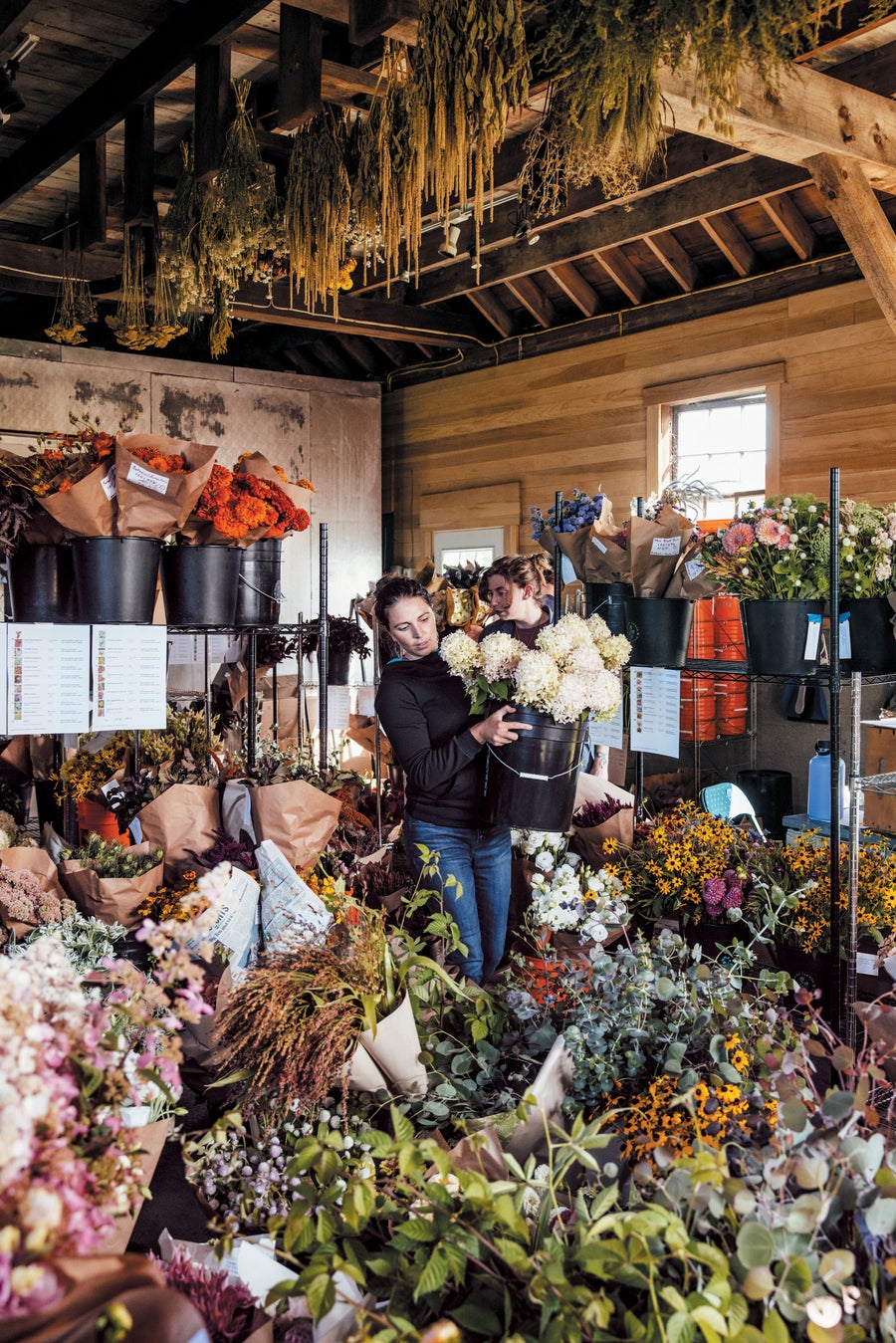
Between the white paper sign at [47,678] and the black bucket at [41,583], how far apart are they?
114mm

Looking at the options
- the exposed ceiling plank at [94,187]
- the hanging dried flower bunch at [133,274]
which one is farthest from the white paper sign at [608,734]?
the exposed ceiling plank at [94,187]

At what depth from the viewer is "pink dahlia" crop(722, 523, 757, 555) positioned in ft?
10.00

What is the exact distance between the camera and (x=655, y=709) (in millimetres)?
3410

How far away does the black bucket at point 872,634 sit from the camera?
9.68 feet

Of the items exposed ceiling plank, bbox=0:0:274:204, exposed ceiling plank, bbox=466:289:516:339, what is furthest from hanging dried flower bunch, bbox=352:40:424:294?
exposed ceiling plank, bbox=466:289:516:339

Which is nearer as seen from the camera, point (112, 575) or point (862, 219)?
point (112, 575)

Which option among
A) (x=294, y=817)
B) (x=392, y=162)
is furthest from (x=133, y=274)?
(x=294, y=817)

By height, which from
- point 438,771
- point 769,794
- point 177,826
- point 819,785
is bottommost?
point 769,794

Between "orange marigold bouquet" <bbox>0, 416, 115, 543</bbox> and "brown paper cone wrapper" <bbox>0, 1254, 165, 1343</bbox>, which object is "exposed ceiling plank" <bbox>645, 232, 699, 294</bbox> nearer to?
"orange marigold bouquet" <bbox>0, 416, 115, 543</bbox>

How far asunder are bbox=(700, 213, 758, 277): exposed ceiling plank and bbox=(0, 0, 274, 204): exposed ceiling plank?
326 cm

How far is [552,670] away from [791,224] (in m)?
4.32

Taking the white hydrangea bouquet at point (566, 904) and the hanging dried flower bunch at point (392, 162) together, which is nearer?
the white hydrangea bouquet at point (566, 904)

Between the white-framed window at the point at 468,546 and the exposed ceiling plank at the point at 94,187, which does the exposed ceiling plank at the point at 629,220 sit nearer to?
the white-framed window at the point at 468,546

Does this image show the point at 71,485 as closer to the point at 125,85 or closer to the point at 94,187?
the point at 125,85
